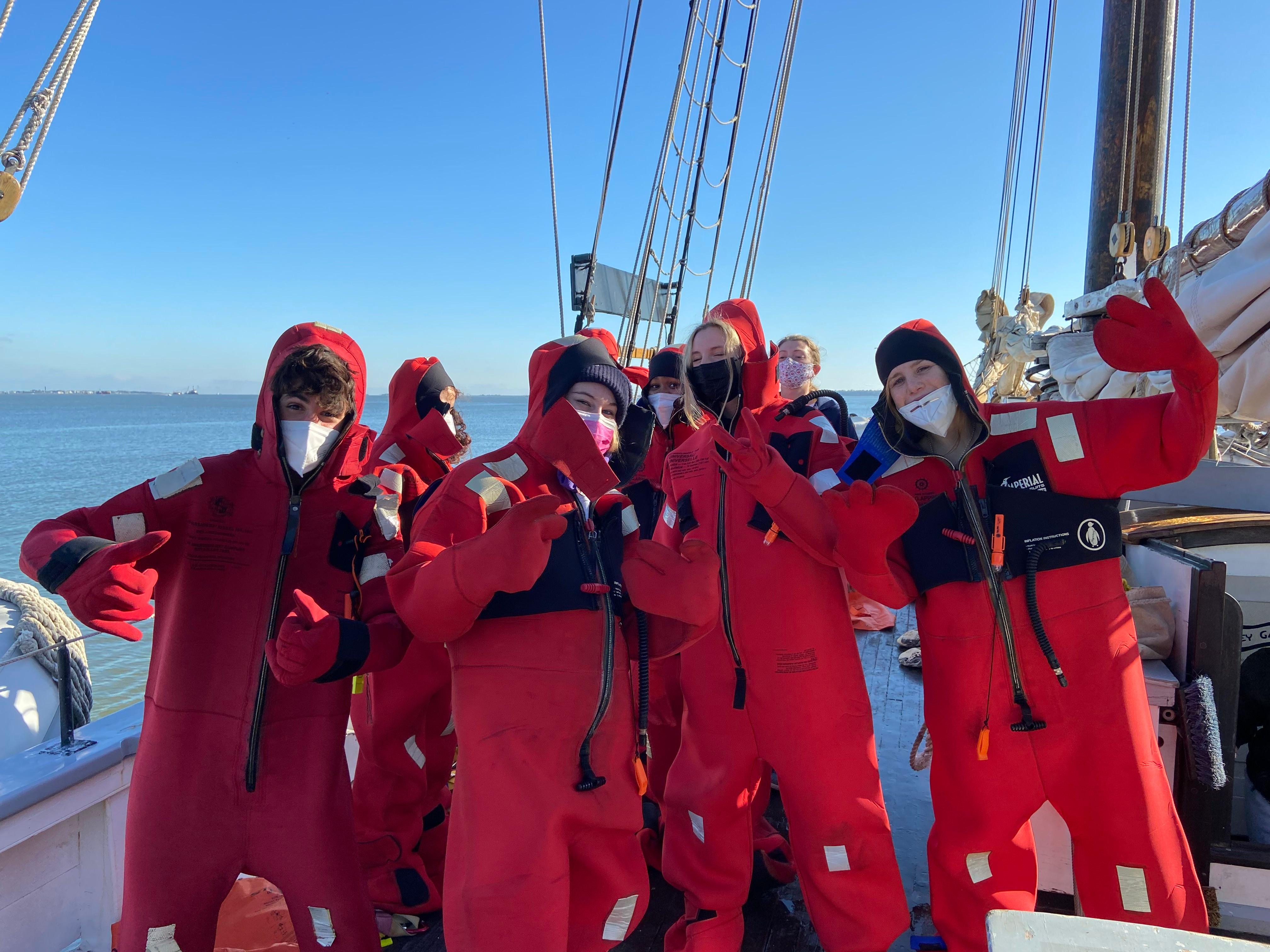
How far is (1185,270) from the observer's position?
3.69m

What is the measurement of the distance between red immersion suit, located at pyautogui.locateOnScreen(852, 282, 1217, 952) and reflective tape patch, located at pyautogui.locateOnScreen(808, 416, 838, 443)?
0.99ft

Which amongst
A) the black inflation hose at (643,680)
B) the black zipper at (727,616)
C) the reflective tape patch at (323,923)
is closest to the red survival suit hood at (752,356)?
the black zipper at (727,616)

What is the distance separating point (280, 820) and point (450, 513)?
87 cm

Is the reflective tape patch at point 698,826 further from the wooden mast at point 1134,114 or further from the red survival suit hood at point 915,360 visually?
the wooden mast at point 1134,114

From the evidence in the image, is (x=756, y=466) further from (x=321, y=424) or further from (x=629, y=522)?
(x=321, y=424)

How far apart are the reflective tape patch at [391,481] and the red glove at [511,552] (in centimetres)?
73

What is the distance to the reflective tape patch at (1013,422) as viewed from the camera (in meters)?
2.00

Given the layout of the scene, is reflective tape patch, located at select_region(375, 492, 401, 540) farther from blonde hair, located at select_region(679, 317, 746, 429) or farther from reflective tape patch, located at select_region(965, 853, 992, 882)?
reflective tape patch, located at select_region(965, 853, 992, 882)

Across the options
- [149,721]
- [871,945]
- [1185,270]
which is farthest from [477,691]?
[1185,270]

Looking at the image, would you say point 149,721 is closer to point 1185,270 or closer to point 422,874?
point 422,874

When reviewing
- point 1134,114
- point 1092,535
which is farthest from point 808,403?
point 1134,114

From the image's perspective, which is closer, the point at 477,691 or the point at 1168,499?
the point at 477,691

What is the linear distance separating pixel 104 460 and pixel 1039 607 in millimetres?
41721

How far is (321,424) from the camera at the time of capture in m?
1.94
